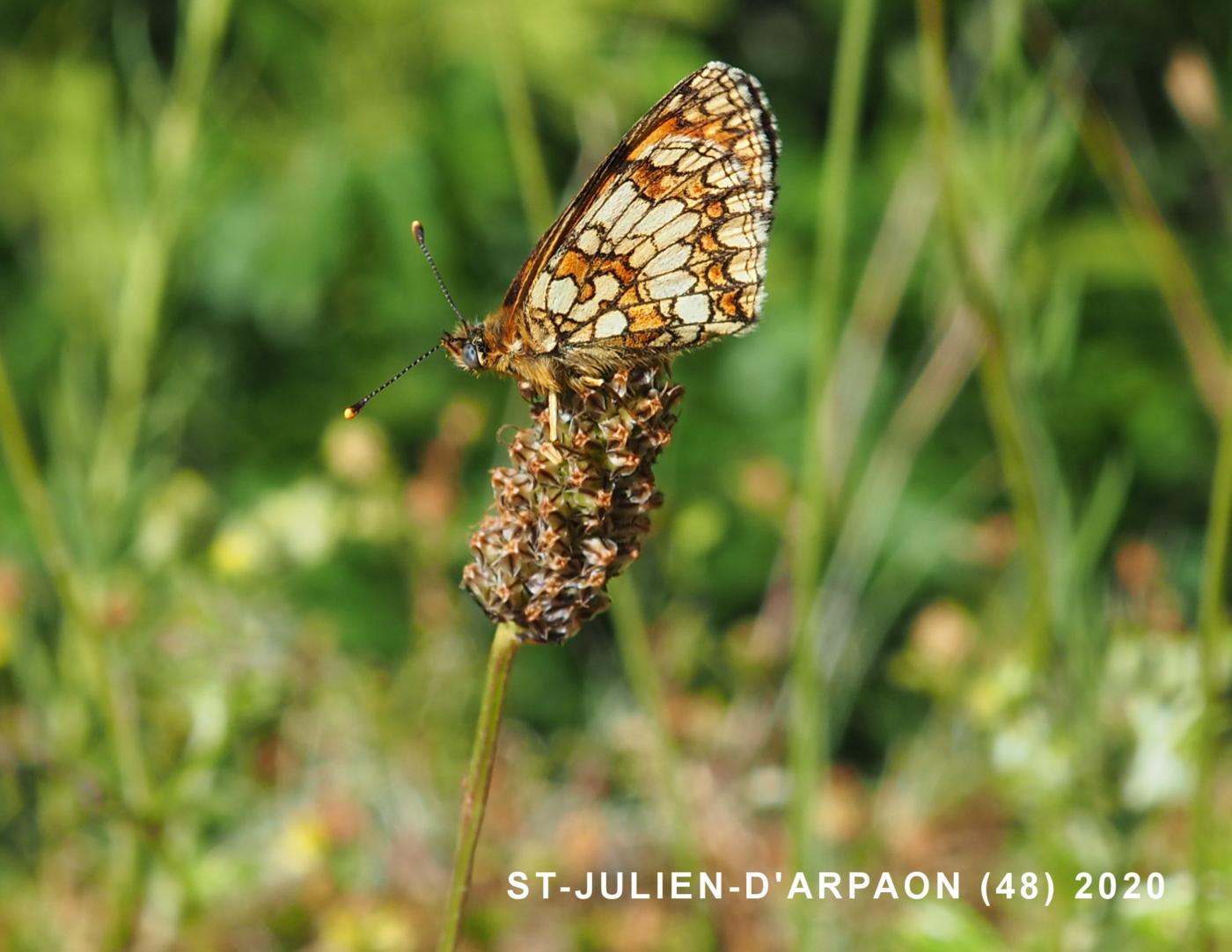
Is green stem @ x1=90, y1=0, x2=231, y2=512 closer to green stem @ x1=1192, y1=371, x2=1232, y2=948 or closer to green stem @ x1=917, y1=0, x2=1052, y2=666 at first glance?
green stem @ x1=917, y1=0, x2=1052, y2=666

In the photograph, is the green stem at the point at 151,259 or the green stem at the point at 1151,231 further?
the green stem at the point at 151,259

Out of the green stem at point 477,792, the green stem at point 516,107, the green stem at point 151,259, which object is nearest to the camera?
the green stem at point 477,792

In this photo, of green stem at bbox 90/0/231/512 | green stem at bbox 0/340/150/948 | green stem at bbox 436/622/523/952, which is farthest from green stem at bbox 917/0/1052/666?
green stem at bbox 90/0/231/512

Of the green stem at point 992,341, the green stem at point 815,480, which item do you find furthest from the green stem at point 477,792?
the green stem at point 992,341

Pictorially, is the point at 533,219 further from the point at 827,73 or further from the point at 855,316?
the point at 827,73

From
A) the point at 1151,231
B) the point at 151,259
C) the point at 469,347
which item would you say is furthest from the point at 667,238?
the point at 151,259

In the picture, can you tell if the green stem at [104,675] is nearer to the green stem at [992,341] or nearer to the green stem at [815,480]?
the green stem at [815,480]

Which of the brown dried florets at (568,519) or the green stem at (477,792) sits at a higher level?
the brown dried florets at (568,519)
